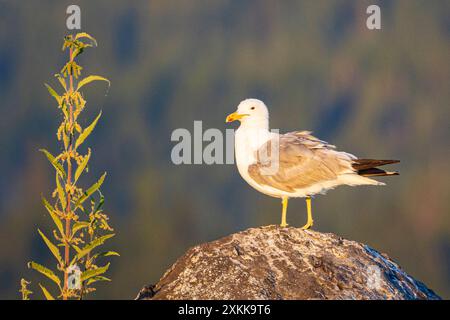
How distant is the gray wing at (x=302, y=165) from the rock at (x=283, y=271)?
2.14 meters

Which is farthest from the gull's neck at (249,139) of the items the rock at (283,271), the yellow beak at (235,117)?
the rock at (283,271)

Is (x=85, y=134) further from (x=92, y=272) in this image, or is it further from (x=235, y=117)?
(x=235, y=117)

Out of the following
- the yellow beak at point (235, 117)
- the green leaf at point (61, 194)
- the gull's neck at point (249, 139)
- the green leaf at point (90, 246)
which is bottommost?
the green leaf at point (90, 246)

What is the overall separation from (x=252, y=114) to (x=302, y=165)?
4.99 feet

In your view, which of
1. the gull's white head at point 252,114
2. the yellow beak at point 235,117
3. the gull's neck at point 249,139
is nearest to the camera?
the gull's neck at point 249,139

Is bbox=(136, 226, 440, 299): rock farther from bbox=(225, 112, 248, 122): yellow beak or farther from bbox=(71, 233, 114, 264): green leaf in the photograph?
bbox=(225, 112, 248, 122): yellow beak

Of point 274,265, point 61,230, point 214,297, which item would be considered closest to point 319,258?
point 274,265

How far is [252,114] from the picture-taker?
12664 millimetres

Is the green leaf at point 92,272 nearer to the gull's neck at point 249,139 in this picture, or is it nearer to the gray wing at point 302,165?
the gray wing at point 302,165

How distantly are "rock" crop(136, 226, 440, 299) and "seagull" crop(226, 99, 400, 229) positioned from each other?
2155 mm

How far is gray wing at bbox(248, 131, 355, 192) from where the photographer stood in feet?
37.9

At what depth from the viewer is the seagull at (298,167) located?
11547mm
